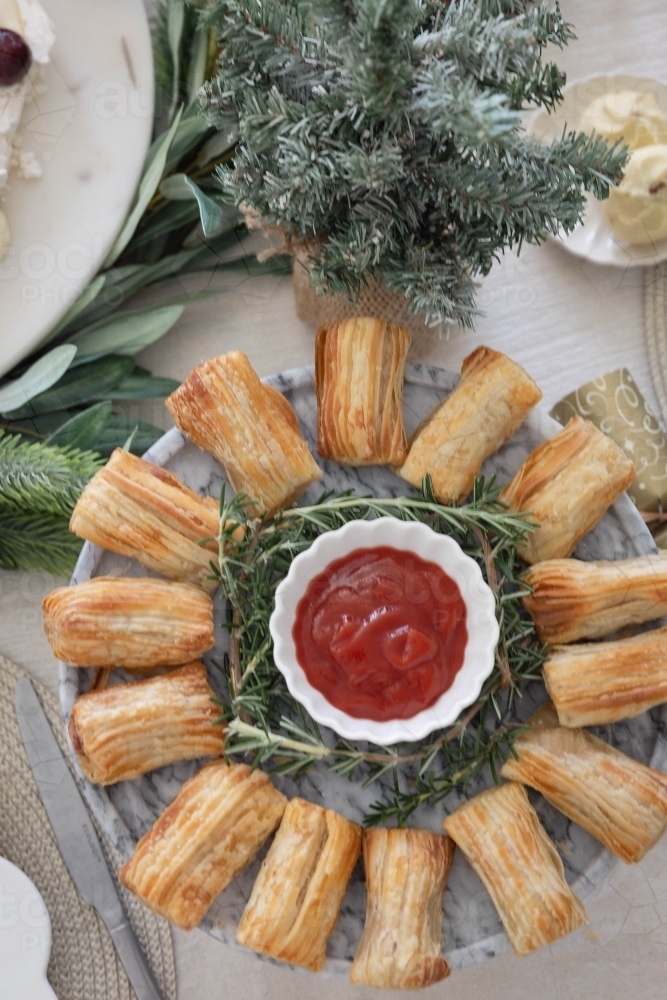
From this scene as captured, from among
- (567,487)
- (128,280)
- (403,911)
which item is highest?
(128,280)

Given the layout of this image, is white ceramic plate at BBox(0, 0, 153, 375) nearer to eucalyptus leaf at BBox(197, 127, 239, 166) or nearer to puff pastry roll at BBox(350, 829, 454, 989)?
eucalyptus leaf at BBox(197, 127, 239, 166)

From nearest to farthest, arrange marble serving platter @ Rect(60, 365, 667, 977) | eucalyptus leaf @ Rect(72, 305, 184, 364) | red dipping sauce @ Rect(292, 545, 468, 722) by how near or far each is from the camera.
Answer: red dipping sauce @ Rect(292, 545, 468, 722) < marble serving platter @ Rect(60, 365, 667, 977) < eucalyptus leaf @ Rect(72, 305, 184, 364)

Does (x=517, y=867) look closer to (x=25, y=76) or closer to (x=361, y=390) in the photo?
(x=361, y=390)

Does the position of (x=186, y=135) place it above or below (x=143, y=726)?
above

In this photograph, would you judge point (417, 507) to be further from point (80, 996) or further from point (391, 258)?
point (80, 996)

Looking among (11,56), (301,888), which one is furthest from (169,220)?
(301,888)

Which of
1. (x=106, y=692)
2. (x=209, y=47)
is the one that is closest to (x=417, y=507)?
(x=106, y=692)

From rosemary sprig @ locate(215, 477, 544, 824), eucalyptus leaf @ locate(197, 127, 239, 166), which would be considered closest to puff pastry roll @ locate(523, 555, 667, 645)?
rosemary sprig @ locate(215, 477, 544, 824)
